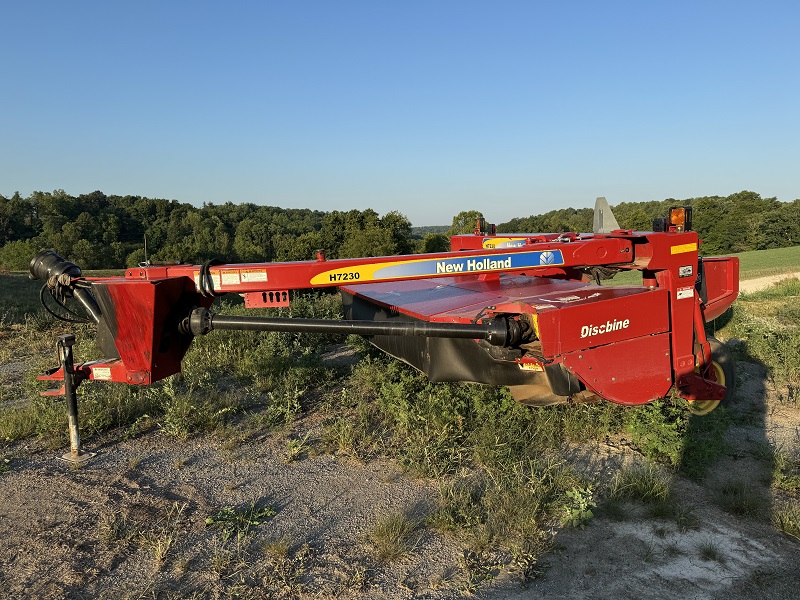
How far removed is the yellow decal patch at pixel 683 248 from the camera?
181 inches

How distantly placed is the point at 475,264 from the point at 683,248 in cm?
202

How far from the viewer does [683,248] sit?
15.2 ft

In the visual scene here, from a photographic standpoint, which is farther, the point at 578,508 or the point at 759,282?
the point at 759,282

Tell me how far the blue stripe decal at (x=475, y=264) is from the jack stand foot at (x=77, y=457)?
8.93ft

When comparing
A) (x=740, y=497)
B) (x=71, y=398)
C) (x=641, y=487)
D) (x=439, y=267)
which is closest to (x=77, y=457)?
(x=71, y=398)

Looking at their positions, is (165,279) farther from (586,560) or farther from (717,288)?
(717,288)

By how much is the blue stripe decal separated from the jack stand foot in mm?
2721

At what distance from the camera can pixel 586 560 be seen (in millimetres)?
3021

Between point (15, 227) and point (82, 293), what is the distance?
2257 inches

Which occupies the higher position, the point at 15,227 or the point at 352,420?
the point at 15,227

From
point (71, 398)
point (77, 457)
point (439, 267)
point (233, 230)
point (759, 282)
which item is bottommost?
point (759, 282)

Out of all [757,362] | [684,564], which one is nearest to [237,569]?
[684,564]

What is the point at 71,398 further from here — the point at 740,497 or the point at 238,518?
the point at 740,497

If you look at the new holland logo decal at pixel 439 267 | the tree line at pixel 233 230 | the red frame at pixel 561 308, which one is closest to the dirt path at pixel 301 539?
the red frame at pixel 561 308
